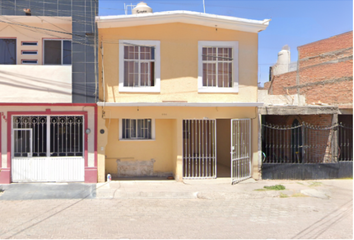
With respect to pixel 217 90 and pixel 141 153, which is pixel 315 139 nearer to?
pixel 217 90

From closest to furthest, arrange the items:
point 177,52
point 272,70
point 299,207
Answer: point 299,207, point 177,52, point 272,70

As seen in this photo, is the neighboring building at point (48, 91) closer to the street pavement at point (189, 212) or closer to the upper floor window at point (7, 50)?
the upper floor window at point (7, 50)

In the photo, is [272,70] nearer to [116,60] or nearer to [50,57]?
[116,60]

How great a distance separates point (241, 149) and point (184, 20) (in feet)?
15.6

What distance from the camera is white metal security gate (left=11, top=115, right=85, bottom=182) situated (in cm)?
989

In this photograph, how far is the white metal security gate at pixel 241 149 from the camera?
33.6ft

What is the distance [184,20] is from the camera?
10070 millimetres

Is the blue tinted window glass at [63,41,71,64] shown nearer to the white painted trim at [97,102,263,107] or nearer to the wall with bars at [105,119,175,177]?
the white painted trim at [97,102,263,107]

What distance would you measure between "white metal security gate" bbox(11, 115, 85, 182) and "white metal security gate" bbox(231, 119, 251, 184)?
5.03m

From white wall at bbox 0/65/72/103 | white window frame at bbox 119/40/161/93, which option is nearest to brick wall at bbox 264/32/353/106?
white window frame at bbox 119/40/161/93

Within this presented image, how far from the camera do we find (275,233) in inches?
227

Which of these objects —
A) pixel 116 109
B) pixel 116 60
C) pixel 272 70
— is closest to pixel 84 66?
pixel 116 60

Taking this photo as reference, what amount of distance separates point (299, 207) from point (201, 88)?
15.7 ft

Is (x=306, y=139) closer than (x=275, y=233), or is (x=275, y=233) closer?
(x=275, y=233)
